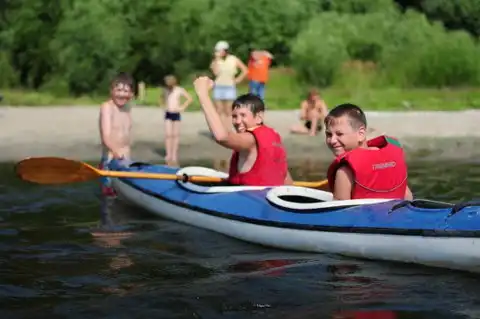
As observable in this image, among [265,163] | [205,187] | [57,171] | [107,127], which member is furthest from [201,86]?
[107,127]

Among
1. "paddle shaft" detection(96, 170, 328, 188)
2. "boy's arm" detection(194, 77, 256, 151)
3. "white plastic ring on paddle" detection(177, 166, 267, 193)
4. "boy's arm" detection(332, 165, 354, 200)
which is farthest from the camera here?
"paddle shaft" detection(96, 170, 328, 188)

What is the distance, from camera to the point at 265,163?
24.1ft

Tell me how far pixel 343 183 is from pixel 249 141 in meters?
1.10

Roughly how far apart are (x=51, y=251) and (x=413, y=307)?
116 inches

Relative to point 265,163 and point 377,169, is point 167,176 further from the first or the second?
point 377,169

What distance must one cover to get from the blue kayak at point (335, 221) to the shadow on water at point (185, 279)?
3.7 inches

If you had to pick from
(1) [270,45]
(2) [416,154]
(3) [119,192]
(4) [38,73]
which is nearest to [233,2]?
(1) [270,45]

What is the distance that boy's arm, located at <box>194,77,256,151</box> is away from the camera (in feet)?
22.0

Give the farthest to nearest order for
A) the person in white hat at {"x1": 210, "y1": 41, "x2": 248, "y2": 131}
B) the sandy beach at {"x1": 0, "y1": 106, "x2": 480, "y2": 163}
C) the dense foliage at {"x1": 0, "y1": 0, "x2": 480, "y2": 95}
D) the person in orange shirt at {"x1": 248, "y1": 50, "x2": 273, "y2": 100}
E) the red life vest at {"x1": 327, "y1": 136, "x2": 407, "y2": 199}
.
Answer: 1. the dense foliage at {"x1": 0, "y1": 0, "x2": 480, "y2": 95}
2. the person in orange shirt at {"x1": 248, "y1": 50, "x2": 273, "y2": 100}
3. the person in white hat at {"x1": 210, "y1": 41, "x2": 248, "y2": 131}
4. the sandy beach at {"x1": 0, "y1": 106, "x2": 480, "y2": 163}
5. the red life vest at {"x1": 327, "y1": 136, "x2": 407, "y2": 199}

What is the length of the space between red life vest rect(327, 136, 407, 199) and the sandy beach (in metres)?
6.33

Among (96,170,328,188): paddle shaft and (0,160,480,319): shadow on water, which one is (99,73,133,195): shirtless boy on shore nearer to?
(96,170,328,188): paddle shaft

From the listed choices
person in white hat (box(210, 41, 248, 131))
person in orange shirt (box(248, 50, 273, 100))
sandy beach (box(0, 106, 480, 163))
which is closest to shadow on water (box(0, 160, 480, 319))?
sandy beach (box(0, 106, 480, 163))

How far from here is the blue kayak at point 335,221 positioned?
568cm

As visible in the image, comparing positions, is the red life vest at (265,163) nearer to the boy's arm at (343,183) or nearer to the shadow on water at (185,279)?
the shadow on water at (185,279)
